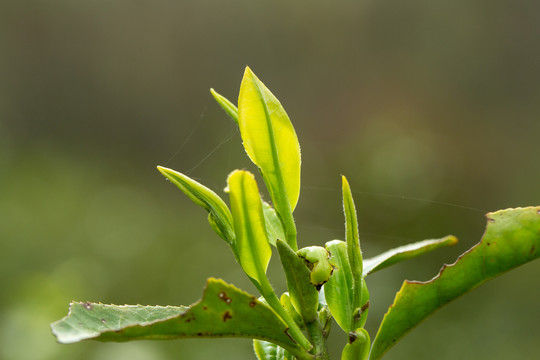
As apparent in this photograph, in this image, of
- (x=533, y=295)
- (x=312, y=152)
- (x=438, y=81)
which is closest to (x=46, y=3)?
(x=312, y=152)

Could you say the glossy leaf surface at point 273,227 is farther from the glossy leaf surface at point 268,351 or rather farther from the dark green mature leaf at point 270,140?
the glossy leaf surface at point 268,351

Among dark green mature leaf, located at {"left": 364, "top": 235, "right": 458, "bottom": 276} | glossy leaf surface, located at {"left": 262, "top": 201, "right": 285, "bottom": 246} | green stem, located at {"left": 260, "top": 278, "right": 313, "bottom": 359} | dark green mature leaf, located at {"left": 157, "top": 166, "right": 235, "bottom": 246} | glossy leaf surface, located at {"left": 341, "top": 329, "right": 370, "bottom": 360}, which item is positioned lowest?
glossy leaf surface, located at {"left": 341, "top": 329, "right": 370, "bottom": 360}

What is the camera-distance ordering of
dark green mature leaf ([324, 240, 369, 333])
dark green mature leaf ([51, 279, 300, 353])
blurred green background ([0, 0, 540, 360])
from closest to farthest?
1. dark green mature leaf ([51, 279, 300, 353])
2. dark green mature leaf ([324, 240, 369, 333])
3. blurred green background ([0, 0, 540, 360])

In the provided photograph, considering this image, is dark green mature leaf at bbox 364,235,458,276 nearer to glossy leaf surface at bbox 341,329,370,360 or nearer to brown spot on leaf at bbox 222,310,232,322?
glossy leaf surface at bbox 341,329,370,360

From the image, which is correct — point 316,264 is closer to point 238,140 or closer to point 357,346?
point 357,346

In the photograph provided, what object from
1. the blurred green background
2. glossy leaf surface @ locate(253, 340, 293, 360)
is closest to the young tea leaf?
glossy leaf surface @ locate(253, 340, 293, 360)

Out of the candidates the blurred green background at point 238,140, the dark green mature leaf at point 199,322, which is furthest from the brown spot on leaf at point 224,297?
the blurred green background at point 238,140

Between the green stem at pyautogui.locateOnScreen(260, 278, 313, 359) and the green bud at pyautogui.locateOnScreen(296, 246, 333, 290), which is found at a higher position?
the green bud at pyautogui.locateOnScreen(296, 246, 333, 290)
